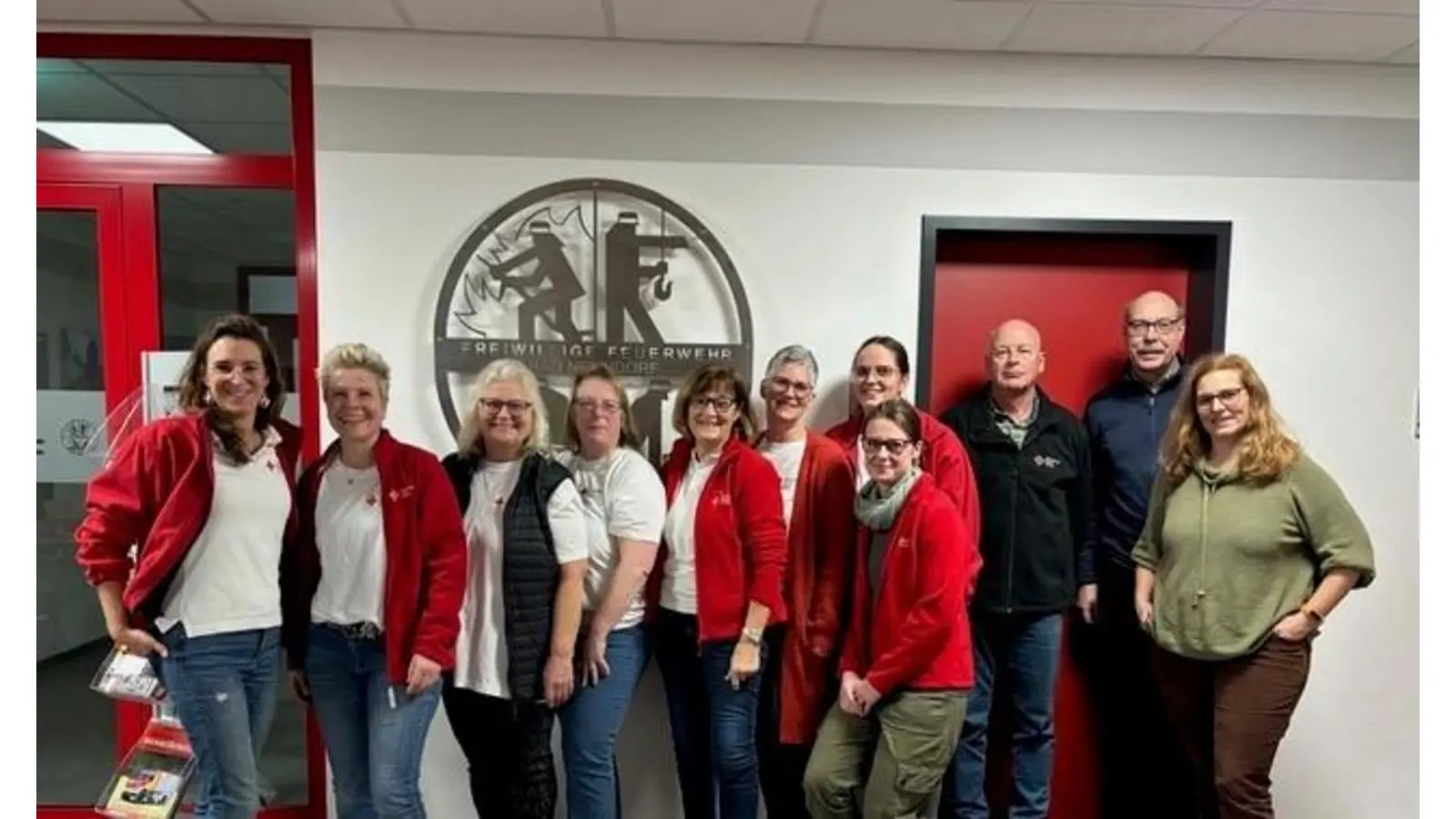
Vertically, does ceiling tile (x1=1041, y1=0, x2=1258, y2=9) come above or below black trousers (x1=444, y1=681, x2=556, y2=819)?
above

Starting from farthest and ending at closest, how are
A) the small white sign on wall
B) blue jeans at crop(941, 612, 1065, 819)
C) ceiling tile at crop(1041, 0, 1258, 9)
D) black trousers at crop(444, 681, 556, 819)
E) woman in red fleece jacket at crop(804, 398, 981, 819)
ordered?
1. the small white sign on wall
2. blue jeans at crop(941, 612, 1065, 819)
3. ceiling tile at crop(1041, 0, 1258, 9)
4. black trousers at crop(444, 681, 556, 819)
5. woman in red fleece jacket at crop(804, 398, 981, 819)

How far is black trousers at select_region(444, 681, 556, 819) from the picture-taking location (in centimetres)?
231

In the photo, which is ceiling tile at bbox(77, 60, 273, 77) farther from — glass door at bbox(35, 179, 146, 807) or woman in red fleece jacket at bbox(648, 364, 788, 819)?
woman in red fleece jacket at bbox(648, 364, 788, 819)

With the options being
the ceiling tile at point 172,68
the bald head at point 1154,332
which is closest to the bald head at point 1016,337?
the bald head at point 1154,332

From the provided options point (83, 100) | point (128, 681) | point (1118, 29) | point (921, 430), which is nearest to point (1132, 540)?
point (921, 430)

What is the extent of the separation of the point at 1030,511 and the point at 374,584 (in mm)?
1853

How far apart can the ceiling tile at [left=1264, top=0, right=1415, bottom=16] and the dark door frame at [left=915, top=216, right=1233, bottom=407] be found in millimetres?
668

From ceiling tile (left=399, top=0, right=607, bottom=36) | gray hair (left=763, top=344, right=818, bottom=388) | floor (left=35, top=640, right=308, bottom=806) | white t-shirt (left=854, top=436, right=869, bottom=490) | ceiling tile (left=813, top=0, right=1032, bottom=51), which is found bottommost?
floor (left=35, top=640, right=308, bottom=806)

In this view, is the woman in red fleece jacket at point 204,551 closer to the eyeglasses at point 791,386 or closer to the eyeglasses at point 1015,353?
the eyeglasses at point 791,386

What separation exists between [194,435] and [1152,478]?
272 cm

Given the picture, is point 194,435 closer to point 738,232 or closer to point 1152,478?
point 738,232

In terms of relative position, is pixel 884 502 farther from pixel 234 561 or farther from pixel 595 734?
pixel 234 561

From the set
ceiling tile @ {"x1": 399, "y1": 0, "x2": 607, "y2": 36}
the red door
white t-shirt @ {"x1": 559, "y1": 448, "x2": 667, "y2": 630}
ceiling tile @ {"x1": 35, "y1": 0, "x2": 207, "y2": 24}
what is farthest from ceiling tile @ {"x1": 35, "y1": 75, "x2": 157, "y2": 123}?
the red door
